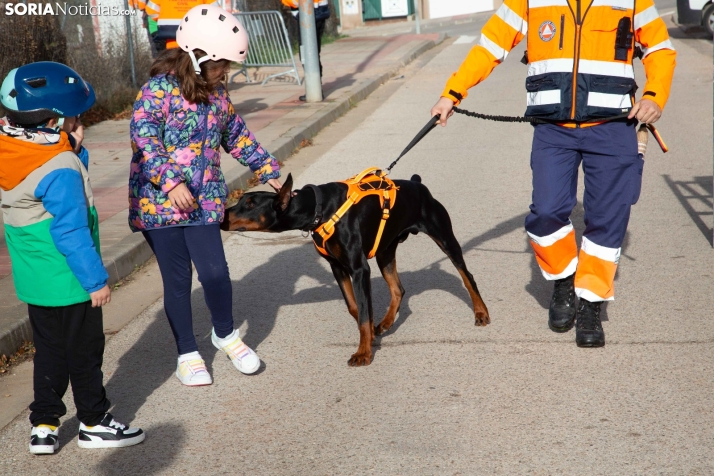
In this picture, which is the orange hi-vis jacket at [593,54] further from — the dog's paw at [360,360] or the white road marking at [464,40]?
the white road marking at [464,40]

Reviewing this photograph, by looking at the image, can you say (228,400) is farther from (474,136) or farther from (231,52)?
(474,136)

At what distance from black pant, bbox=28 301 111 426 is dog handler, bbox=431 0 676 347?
6.69 ft

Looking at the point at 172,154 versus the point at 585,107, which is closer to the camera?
the point at 172,154

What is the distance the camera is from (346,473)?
10.9 ft

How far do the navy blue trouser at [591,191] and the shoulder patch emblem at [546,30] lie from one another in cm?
45

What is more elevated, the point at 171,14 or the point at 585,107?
the point at 171,14

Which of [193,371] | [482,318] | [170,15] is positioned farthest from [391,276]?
[170,15]

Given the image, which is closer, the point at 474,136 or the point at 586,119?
the point at 586,119

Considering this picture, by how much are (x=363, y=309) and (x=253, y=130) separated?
7008 millimetres

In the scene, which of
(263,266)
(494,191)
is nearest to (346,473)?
(263,266)

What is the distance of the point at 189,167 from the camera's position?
3990mm

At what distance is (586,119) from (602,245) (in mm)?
665

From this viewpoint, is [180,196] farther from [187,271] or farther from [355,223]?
[355,223]

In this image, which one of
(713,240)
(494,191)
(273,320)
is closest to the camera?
(273,320)
